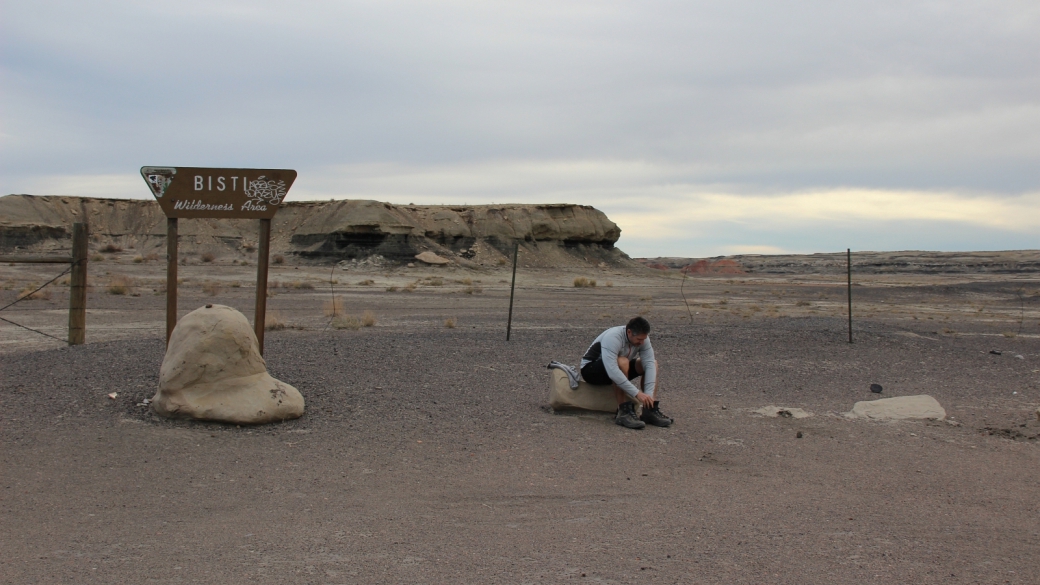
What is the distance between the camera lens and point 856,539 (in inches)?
209

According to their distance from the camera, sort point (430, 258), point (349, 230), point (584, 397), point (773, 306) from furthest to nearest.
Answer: point (349, 230), point (430, 258), point (773, 306), point (584, 397)

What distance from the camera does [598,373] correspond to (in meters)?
8.66

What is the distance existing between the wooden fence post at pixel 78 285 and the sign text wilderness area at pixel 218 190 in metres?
3.05

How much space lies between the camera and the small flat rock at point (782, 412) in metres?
9.57

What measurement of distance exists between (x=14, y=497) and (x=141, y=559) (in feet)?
5.55

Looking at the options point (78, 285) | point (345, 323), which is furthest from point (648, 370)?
point (345, 323)

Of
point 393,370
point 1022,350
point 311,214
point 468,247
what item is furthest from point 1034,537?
point 311,214

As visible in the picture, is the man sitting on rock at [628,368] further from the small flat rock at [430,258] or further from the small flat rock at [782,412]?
the small flat rock at [430,258]

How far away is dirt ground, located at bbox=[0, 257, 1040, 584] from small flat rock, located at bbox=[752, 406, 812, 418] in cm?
21

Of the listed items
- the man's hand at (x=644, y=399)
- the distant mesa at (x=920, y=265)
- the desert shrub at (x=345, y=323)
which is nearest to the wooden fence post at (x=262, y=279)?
the man's hand at (x=644, y=399)

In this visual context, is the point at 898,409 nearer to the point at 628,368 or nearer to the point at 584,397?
the point at 628,368

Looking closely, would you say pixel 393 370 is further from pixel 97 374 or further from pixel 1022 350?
pixel 1022 350

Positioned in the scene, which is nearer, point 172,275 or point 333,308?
point 172,275

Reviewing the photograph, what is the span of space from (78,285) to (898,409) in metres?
10.9
